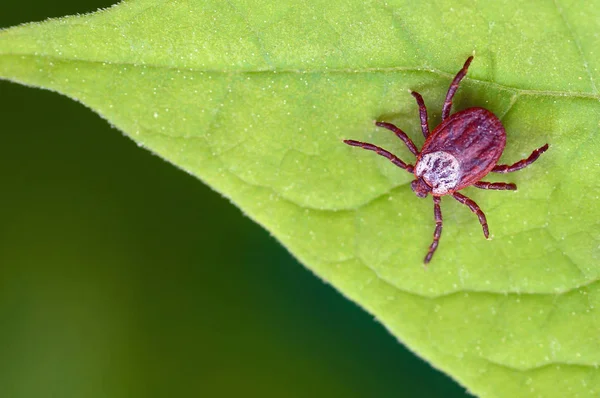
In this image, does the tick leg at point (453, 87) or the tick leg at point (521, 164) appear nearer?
the tick leg at point (453, 87)

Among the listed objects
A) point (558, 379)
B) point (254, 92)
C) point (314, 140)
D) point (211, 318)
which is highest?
point (254, 92)

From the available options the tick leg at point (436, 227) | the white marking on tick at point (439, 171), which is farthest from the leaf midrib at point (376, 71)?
the tick leg at point (436, 227)

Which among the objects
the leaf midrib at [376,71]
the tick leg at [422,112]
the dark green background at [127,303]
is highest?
the leaf midrib at [376,71]

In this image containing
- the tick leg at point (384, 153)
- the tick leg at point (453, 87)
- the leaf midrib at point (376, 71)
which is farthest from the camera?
the tick leg at point (384, 153)

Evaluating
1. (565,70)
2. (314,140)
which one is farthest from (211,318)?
(565,70)

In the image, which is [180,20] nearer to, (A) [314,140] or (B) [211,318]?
(A) [314,140]

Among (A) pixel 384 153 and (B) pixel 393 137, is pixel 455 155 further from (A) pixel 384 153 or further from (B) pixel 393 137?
(A) pixel 384 153

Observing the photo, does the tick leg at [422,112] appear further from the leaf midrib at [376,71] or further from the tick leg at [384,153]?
the tick leg at [384,153]
